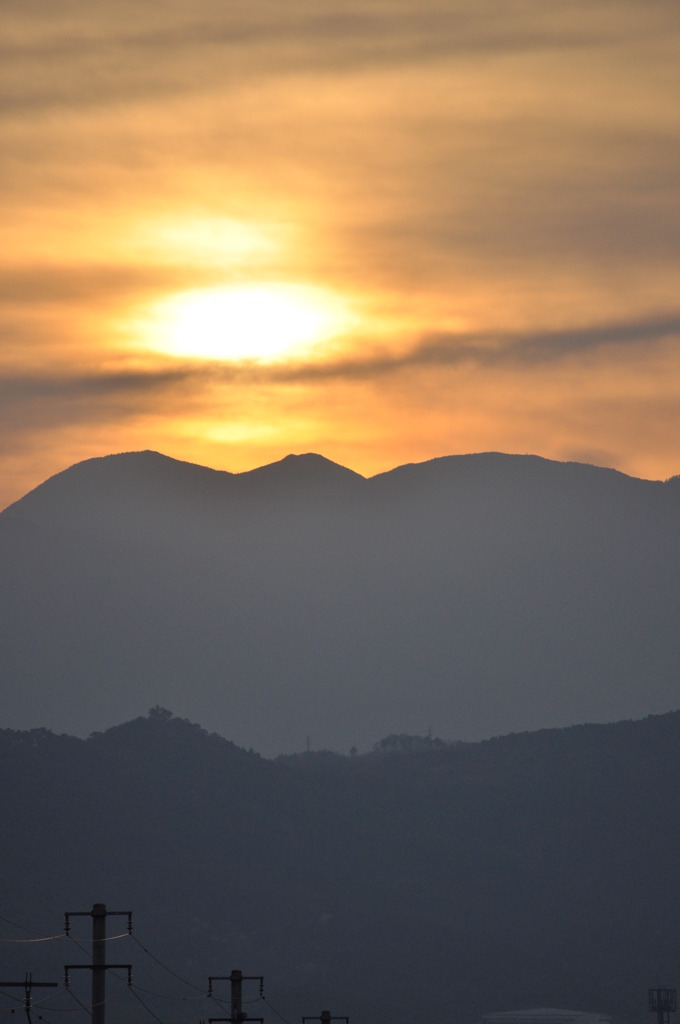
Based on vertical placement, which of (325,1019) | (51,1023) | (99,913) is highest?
(99,913)

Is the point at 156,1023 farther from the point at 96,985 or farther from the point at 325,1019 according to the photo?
the point at 96,985

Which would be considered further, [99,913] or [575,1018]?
[575,1018]

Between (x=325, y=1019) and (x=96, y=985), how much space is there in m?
28.6

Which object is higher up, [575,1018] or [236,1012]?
[236,1012]

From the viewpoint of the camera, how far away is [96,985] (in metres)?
47.8

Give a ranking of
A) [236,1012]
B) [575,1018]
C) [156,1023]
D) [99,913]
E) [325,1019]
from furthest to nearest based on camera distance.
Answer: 1. [156,1023]
2. [575,1018]
3. [325,1019]
4. [236,1012]
5. [99,913]

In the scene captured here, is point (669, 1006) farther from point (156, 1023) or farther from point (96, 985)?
point (96, 985)

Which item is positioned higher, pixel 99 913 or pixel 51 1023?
pixel 99 913

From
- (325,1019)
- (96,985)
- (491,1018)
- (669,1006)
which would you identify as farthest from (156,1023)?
(96,985)

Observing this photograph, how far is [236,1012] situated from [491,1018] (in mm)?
108996

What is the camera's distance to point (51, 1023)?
196m

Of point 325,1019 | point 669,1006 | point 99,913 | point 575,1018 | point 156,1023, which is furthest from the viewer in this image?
point 156,1023

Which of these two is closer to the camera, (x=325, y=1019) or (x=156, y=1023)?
(x=325, y=1019)

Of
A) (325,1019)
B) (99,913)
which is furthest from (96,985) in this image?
(325,1019)
